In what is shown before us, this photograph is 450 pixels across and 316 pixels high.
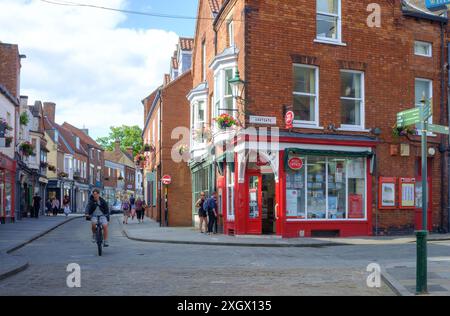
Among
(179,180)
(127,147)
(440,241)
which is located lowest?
(440,241)

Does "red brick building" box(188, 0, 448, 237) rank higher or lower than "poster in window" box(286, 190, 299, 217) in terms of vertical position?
higher

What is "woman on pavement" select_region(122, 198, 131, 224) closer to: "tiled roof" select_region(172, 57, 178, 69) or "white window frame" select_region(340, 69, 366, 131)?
"tiled roof" select_region(172, 57, 178, 69)

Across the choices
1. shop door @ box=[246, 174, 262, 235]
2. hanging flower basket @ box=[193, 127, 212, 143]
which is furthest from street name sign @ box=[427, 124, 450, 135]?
hanging flower basket @ box=[193, 127, 212, 143]

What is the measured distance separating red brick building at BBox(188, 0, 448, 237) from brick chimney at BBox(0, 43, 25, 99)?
17202 mm

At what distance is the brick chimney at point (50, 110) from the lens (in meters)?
66.3

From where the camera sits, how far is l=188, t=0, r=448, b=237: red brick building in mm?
20156

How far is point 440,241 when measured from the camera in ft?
63.9

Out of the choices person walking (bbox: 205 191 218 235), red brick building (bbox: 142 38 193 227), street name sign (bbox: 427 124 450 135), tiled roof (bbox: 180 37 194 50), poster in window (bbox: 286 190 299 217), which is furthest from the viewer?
A: tiled roof (bbox: 180 37 194 50)

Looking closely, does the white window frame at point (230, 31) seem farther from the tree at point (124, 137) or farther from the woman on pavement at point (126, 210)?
the tree at point (124, 137)
